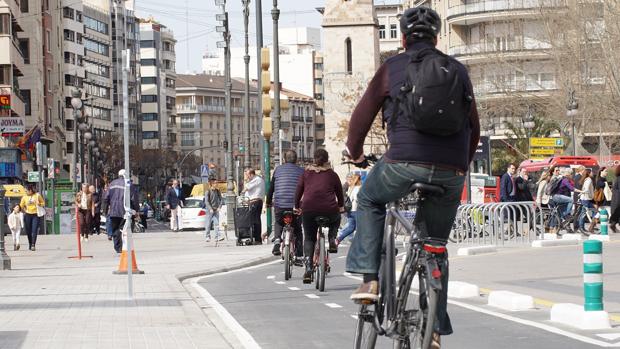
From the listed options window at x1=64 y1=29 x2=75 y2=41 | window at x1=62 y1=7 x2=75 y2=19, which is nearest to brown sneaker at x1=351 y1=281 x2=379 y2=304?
window at x1=62 y1=7 x2=75 y2=19

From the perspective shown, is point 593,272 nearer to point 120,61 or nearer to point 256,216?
point 256,216

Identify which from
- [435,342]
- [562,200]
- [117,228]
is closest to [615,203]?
[562,200]

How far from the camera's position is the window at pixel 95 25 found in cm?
16668

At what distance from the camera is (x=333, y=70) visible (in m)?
139

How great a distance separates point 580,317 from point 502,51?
6386 cm

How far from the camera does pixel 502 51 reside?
7606 centimetres

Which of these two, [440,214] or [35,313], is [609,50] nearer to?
[35,313]

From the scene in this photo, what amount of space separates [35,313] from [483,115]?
61864mm

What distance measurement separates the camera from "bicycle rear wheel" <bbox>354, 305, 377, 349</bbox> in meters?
7.87

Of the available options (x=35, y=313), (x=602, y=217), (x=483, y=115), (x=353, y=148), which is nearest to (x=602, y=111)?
(x=483, y=115)

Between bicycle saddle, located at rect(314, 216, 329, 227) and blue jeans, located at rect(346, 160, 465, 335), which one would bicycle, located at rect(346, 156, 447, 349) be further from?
bicycle saddle, located at rect(314, 216, 329, 227)

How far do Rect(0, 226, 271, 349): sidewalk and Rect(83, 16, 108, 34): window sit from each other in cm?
13613

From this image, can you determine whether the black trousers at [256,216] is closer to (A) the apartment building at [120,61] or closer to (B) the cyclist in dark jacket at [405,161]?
(B) the cyclist in dark jacket at [405,161]

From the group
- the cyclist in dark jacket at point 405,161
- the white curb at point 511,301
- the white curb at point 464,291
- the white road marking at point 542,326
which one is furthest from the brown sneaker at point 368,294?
the white curb at point 464,291
